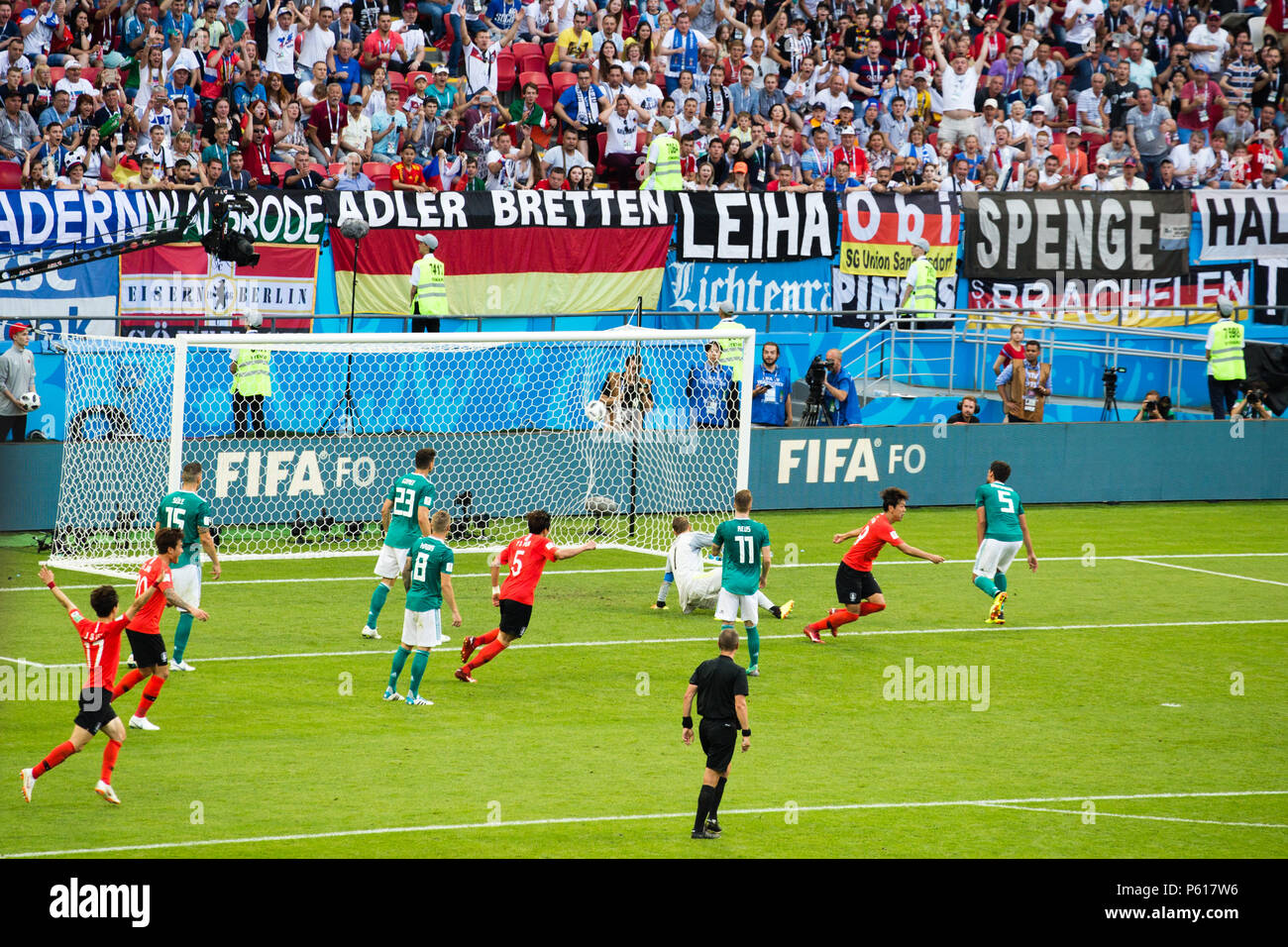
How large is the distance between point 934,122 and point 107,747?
2465 cm

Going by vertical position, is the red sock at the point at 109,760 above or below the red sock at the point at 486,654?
below

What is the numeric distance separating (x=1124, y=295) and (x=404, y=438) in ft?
53.0

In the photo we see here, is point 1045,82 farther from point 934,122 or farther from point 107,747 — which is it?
point 107,747

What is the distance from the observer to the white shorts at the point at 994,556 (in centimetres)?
1939

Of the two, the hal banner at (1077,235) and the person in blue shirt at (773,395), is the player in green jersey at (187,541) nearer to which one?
the person in blue shirt at (773,395)

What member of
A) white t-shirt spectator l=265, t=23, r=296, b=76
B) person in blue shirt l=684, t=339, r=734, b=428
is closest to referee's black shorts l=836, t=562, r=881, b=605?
person in blue shirt l=684, t=339, r=734, b=428

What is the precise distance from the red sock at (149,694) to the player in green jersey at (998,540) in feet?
31.5

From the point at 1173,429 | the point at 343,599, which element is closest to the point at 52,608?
the point at 343,599

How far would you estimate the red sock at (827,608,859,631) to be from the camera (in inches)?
714

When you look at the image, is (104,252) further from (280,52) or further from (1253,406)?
(1253,406)

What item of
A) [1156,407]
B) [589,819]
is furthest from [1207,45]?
[589,819]

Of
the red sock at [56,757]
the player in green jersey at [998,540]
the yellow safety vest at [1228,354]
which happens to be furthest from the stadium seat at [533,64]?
the red sock at [56,757]

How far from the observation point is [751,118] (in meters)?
30.5

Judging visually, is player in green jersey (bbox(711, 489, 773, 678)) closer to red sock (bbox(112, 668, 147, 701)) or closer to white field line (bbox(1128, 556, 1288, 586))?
red sock (bbox(112, 668, 147, 701))
